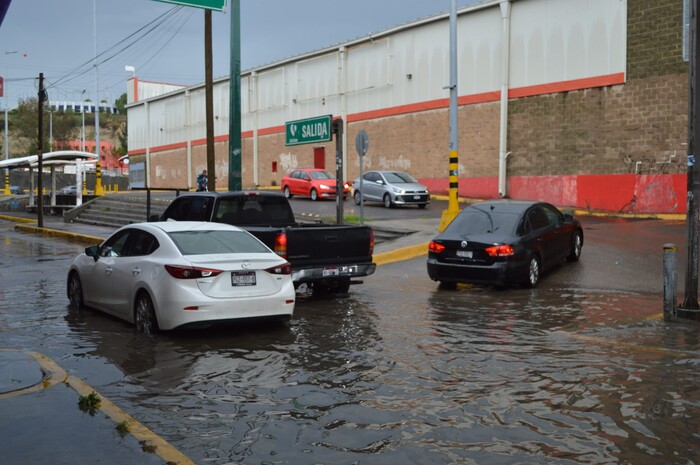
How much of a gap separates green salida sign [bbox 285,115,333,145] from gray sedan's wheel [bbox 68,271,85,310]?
22.3ft

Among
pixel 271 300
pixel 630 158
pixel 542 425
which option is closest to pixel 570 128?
pixel 630 158

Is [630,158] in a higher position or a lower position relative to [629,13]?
lower

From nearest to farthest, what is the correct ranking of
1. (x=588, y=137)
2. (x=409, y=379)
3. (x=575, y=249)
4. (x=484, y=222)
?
(x=409, y=379) → (x=484, y=222) → (x=575, y=249) → (x=588, y=137)

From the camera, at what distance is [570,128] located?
31672mm

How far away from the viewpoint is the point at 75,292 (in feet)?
40.2

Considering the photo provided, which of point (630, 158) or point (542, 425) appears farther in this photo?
point (630, 158)

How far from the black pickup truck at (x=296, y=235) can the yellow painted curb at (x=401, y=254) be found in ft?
13.1

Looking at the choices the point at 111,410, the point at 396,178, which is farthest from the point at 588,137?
the point at 111,410

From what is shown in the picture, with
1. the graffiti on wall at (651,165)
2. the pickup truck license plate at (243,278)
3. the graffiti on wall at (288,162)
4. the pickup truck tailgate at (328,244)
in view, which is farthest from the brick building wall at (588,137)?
the pickup truck license plate at (243,278)

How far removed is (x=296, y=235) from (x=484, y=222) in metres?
4.20

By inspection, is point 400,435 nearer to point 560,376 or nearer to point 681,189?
point 560,376

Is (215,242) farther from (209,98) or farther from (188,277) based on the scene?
(209,98)

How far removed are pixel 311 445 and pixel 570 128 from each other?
1118 inches

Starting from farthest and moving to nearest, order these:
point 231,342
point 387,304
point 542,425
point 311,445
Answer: point 387,304
point 231,342
point 542,425
point 311,445
